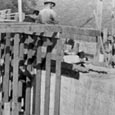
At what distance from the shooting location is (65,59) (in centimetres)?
902

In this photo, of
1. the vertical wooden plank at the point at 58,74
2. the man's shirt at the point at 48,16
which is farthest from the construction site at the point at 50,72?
the man's shirt at the point at 48,16

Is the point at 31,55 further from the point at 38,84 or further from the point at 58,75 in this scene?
the point at 58,75

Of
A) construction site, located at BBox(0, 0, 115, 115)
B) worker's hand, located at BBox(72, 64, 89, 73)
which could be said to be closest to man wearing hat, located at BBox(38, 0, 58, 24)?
construction site, located at BBox(0, 0, 115, 115)

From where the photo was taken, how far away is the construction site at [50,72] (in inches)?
270

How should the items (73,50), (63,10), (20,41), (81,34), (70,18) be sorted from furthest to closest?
(63,10), (70,18), (73,50), (20,41), (81,34)

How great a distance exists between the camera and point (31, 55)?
7.60m

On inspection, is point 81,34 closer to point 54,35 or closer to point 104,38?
point 54,35

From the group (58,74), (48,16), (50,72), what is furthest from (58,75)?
(48,16)

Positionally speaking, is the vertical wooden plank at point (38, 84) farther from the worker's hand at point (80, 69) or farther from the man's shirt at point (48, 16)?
the worker's hand at point (80, 69)

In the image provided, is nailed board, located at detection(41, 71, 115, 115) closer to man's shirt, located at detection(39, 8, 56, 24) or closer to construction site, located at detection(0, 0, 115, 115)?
construction site, located at detection(0, 0, 115, 115)

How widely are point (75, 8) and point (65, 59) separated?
22846 mm

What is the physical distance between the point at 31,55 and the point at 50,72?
704 mm

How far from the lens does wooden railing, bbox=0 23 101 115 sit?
682 centimetres

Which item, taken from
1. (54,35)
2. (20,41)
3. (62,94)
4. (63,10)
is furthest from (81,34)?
(63,10)
